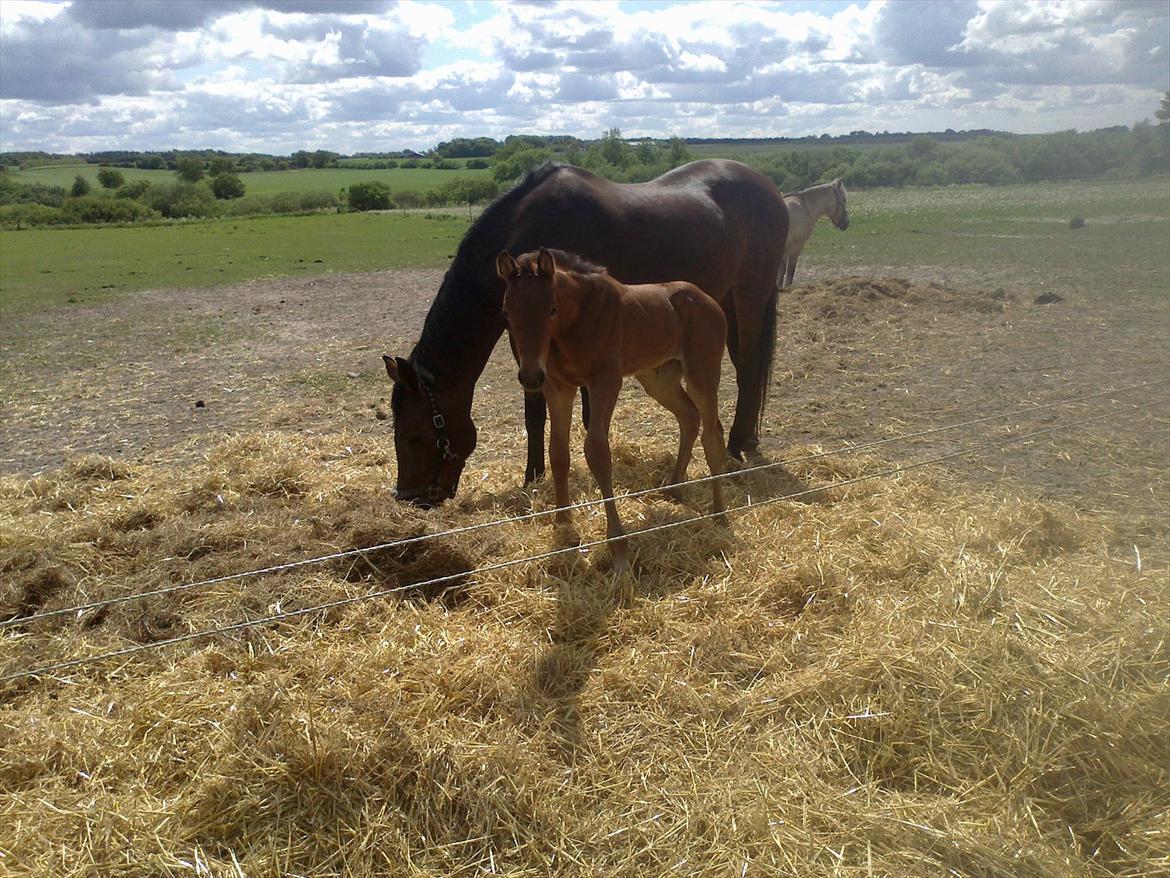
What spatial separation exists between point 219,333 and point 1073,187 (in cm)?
2855

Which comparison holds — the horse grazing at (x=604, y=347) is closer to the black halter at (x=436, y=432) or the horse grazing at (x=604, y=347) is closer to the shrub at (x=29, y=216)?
the black halter at (x=436, y=432)

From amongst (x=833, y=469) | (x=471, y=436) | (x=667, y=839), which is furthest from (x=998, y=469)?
(x=667, y=839)

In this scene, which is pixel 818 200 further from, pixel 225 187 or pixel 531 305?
pixel 225 187

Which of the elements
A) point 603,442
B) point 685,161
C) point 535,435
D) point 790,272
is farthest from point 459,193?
point 603,442

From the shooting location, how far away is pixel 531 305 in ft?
11.9

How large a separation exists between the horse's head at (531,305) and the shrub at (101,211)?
51.3 meters

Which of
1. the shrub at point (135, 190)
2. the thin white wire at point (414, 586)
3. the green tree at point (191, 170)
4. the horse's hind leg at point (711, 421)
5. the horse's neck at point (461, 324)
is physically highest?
the green tree at point (191, 170)

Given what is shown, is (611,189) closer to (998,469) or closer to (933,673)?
(998,469)

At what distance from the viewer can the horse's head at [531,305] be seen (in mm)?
3619

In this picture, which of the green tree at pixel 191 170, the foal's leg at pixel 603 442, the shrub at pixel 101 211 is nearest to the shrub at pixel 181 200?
the shrub at pixel 101 211

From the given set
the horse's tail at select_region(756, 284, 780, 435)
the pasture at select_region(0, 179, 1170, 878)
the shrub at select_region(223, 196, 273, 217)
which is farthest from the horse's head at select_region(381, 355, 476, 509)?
the shrub at select_region(223, 196, 273, 217)

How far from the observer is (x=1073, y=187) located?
27000mm

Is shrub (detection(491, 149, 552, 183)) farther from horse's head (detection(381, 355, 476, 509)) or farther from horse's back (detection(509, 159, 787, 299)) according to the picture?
horse's head (detection(381, 355, 476, 509))

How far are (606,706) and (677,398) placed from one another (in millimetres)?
2404
